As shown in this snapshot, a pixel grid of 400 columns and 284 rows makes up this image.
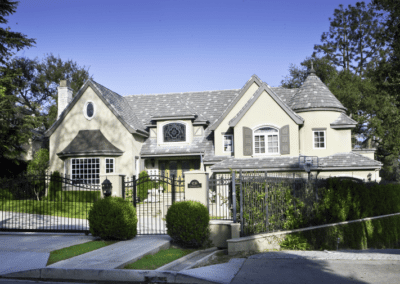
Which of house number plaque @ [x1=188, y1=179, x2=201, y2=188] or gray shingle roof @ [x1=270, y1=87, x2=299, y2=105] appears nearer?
house number plaque @ [x1=188, y1=179, x2=201, y2=188]

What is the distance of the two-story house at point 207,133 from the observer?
23.8m

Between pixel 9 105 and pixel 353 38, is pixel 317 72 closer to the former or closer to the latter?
pixel 353 38

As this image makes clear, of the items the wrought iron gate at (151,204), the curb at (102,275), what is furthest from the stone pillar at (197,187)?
the curb at (102,275)

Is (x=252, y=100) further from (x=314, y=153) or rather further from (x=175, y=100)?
(x=175, y=100)

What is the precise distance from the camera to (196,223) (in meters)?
10.9

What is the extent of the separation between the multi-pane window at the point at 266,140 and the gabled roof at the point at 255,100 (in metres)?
1.39

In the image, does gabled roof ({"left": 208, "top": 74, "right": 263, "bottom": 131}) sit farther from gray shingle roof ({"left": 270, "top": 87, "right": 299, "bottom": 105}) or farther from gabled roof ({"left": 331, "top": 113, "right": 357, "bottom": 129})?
gabled roof ({"left": 331, "top": 113, "right": 357, "bottom": 129})

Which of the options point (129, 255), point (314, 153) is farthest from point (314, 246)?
point (314, 153)

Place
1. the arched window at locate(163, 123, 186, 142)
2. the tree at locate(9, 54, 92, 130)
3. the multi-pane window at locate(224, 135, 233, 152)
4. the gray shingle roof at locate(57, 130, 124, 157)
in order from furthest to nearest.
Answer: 1. the tree at locate(9, 54, 92, 130)
2. the arched window at locate(163, 123, 186, 142)
3. the multi-pane window at locate(224, 135, 233, 152)
4. the gray shingle roof at locate(57, 130, 124, 157)

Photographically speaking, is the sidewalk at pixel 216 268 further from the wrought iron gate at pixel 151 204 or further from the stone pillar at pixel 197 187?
the wrought iron gate at pixel 151 204

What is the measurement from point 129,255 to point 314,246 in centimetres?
716

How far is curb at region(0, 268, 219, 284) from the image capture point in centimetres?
761

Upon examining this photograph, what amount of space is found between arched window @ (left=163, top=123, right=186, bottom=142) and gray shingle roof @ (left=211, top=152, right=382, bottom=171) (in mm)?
4756

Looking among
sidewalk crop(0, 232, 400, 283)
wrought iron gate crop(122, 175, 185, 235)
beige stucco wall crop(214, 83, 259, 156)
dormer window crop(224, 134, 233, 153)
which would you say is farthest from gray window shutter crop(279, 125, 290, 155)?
sidewalk crop(0, 232, 400, 283)
